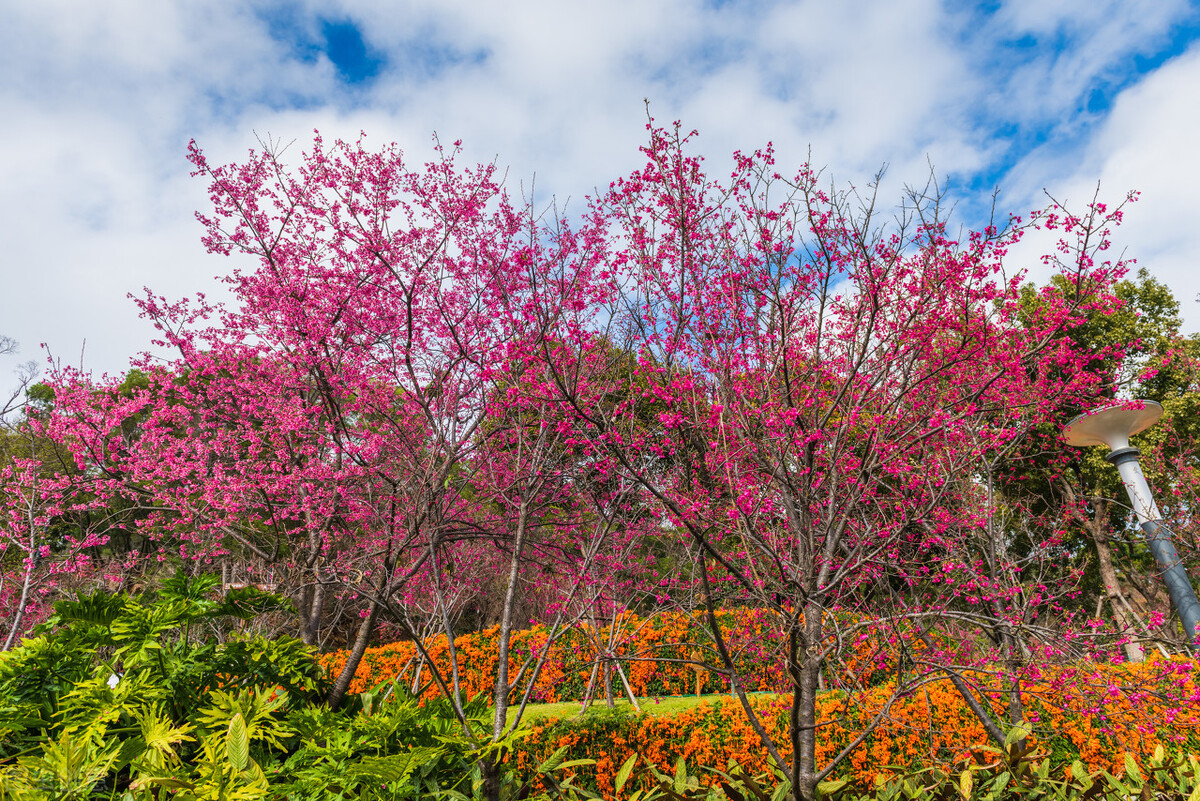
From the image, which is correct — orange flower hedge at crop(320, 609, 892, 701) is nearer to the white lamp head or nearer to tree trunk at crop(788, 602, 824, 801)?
the white lamp head

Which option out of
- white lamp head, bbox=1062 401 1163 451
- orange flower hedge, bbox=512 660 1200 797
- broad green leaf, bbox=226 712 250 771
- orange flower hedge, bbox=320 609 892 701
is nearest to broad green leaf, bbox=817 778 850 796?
orange flower hedge, bbox=512 660 1200 797

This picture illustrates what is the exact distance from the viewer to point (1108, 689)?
117 inches

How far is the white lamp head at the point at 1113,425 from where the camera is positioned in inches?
285

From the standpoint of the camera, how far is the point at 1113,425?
7648mm

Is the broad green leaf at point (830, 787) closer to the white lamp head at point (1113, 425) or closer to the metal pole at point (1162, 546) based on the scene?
the metal pole at point (1162, 546)

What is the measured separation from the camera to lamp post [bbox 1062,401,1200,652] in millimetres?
6531

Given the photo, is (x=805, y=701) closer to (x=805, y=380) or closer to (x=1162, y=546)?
(x=805, y=380)

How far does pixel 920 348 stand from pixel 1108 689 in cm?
198

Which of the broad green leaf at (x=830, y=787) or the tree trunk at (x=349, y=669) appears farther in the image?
the tree trunk at (x=349, y=669)

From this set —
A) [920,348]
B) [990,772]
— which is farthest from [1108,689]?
[920,348]

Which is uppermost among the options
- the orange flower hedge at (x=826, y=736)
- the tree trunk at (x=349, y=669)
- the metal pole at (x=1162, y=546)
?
the metal pole at (x=1162, y=546)

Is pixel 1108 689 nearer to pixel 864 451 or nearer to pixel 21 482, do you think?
pixel 864 451

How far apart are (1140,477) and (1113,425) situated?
0.88 metres

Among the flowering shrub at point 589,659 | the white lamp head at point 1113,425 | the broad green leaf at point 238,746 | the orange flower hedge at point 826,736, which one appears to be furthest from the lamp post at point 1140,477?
the broad green leaf at point 238,746
